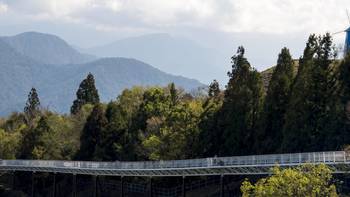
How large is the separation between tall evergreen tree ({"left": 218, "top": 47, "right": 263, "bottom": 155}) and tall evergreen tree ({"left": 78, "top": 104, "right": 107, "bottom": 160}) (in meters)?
25.5

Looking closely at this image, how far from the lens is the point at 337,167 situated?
188 ft

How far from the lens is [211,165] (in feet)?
228

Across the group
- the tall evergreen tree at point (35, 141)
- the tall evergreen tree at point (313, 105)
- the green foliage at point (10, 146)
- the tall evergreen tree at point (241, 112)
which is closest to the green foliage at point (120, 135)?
the tall evergreen tree at point (35, 141)

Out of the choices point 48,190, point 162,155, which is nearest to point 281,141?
point 162,155

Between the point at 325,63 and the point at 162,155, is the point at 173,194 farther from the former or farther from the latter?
the point at 325,63

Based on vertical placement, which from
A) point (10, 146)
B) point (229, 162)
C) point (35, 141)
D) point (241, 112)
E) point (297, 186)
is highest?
point (241, 112)

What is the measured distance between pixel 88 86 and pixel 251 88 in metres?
69.9

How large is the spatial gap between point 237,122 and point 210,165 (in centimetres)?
1148

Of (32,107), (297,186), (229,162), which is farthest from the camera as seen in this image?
(32,107)

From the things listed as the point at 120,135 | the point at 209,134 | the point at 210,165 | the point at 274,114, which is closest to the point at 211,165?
the point at 210,165

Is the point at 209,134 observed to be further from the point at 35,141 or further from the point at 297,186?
the point at 297,186

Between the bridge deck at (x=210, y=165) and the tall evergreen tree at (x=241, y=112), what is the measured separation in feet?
26.7

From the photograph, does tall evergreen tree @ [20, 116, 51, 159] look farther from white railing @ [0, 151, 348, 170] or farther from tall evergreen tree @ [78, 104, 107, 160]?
white railing @ [0, 151, 348, 170]

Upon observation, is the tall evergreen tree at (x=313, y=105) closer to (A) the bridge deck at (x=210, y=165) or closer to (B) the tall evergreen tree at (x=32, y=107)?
(A) the bridge deck at (x=210, y=165)
